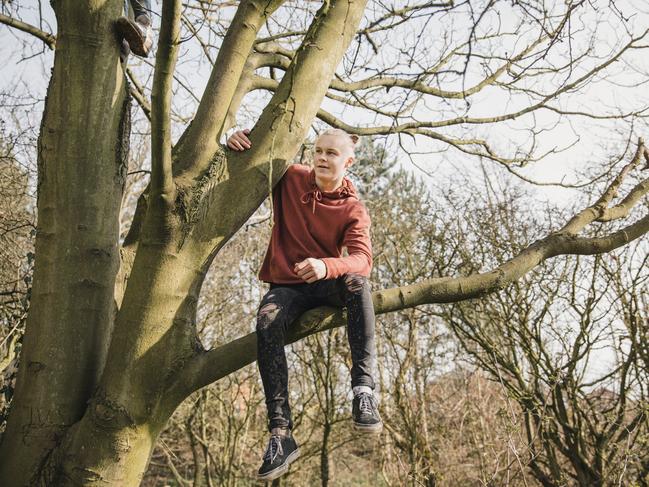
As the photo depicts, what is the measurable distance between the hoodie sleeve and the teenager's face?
211 millimetres

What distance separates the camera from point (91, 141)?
2506mm

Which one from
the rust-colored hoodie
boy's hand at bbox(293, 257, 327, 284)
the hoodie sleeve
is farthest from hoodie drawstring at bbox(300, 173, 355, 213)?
boy's hand at bbox(293, 257, 327, 284)

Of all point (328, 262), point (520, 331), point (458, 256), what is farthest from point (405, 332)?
point (328, 262)

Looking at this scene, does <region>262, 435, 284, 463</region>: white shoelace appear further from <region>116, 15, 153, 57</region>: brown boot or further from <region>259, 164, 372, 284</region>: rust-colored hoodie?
<region>116, 15, 153, 57</region>: brown boot

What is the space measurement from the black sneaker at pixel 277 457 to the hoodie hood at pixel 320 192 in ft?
3.44

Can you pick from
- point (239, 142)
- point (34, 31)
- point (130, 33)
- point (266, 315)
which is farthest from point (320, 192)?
point (34, 31)

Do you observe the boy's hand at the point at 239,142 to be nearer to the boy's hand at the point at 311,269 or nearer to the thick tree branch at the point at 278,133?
the thick tree branch at the point at 278,133

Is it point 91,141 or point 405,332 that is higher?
point 405,332

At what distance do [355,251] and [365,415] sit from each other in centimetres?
71

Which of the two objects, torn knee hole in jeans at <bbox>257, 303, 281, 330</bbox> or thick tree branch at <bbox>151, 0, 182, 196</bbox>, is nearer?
thick tree branch at <bbox>151, 0, 182, 196</bbox>

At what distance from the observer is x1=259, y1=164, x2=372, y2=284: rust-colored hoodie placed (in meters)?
2.71

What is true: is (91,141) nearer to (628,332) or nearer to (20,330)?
(20,330)

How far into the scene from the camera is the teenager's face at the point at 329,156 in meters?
2.79

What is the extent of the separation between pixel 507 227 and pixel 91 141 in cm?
448
